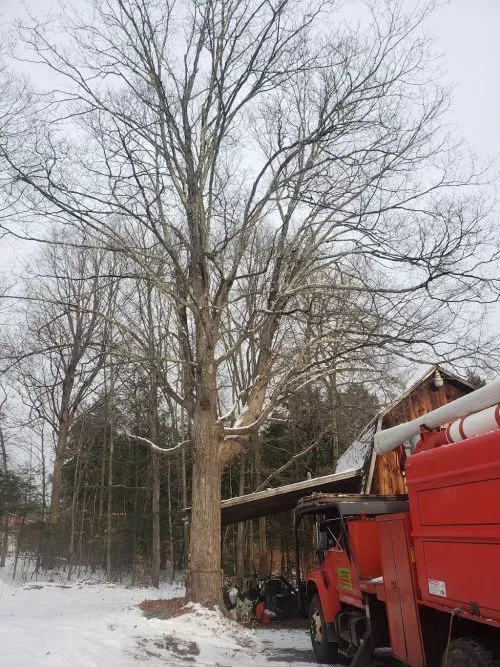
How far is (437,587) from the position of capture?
4867mm

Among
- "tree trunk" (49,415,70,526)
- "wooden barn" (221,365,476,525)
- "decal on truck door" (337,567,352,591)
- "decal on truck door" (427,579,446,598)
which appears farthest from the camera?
"tree trunk" (49,415,70,526)

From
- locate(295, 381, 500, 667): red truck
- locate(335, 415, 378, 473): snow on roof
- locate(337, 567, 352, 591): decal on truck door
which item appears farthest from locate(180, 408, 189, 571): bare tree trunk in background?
locate(295, 381, 500, 667): red truck

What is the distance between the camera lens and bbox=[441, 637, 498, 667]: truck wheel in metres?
4.21

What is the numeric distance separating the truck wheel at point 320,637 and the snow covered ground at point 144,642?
0.21 m

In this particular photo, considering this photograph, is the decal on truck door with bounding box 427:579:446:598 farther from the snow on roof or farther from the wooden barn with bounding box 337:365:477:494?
the snow on roof

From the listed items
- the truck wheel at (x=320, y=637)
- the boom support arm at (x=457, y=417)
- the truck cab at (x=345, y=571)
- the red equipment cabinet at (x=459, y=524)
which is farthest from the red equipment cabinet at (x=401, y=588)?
the truck wheel at (x=320, y=637)

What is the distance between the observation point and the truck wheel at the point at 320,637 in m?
8.52

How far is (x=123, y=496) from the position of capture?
30.5 metres

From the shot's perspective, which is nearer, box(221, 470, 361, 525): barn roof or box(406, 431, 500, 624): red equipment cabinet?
box(406, 431, 500, 624): red equipment cabinet

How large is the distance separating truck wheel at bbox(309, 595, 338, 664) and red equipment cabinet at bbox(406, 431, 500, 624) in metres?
4.04

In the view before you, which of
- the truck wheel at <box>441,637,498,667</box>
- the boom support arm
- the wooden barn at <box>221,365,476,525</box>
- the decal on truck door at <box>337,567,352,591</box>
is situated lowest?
the truck wheel at <box>441,637,498,667</box>

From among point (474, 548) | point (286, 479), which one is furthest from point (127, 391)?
point (474, 548)

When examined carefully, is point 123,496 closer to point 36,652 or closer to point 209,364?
point 209,364

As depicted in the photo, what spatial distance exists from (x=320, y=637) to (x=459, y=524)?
5489 mm
